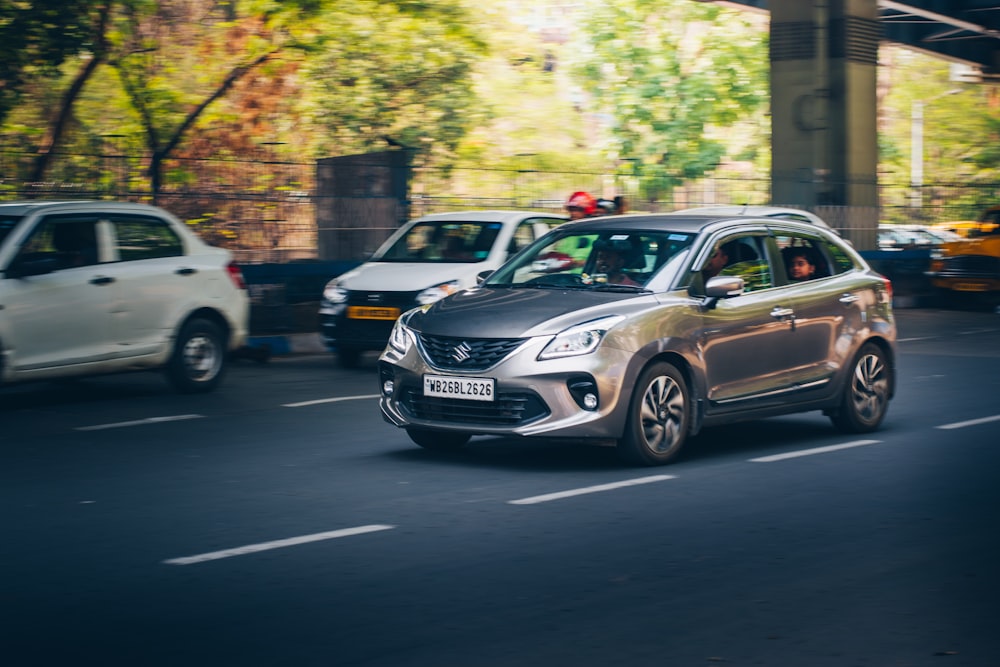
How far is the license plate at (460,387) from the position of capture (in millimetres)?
8742

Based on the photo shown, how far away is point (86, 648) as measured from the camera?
16.7 feet

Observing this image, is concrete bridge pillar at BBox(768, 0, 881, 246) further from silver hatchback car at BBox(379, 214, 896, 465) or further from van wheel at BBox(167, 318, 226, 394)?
silver hatchback car at BBox(379, 214, 896, 465)

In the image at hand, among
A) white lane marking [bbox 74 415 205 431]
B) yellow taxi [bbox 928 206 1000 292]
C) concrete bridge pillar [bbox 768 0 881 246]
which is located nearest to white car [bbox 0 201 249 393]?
white lane marking [bbox 74 415 205 431]

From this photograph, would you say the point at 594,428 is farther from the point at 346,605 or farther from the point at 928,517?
the point at 346,605

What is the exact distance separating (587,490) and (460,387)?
1.05m

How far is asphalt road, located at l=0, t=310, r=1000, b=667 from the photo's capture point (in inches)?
205

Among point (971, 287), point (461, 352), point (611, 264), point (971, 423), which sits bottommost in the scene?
point (971, 287)

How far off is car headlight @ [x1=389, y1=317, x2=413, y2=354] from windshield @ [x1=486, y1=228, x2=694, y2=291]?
0.85 metres

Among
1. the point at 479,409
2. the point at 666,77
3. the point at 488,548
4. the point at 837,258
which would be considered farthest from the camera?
the point at 666,77

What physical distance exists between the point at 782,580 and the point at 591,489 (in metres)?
2.24

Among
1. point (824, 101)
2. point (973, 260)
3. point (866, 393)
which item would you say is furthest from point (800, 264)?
point (824, 101)

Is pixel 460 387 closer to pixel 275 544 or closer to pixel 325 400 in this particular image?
pixel 275 544

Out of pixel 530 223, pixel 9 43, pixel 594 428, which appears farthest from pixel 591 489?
pixel 9 43

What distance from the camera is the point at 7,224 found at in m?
12.1
